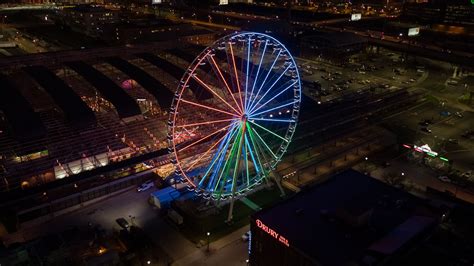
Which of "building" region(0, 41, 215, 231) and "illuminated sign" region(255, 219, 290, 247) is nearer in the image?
"illuminated sign" region(255, 219, 290, 247)

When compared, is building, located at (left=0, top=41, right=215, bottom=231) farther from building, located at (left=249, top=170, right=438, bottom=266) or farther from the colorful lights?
the colorful lights

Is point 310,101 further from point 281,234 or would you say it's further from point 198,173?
point 281,234

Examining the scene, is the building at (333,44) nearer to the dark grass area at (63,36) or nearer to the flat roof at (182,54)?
the flat roof at (182,54)

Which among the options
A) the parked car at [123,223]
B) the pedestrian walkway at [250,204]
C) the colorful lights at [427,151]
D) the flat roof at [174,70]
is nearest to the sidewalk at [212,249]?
the pedestrian walkway at [250,204]

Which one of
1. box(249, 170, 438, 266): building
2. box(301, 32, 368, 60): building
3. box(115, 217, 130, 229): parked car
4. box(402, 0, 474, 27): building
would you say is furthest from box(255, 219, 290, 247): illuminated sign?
box(402, 0, 474, 27): building

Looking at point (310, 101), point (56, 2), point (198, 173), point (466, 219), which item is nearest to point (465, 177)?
point (466, 219)
